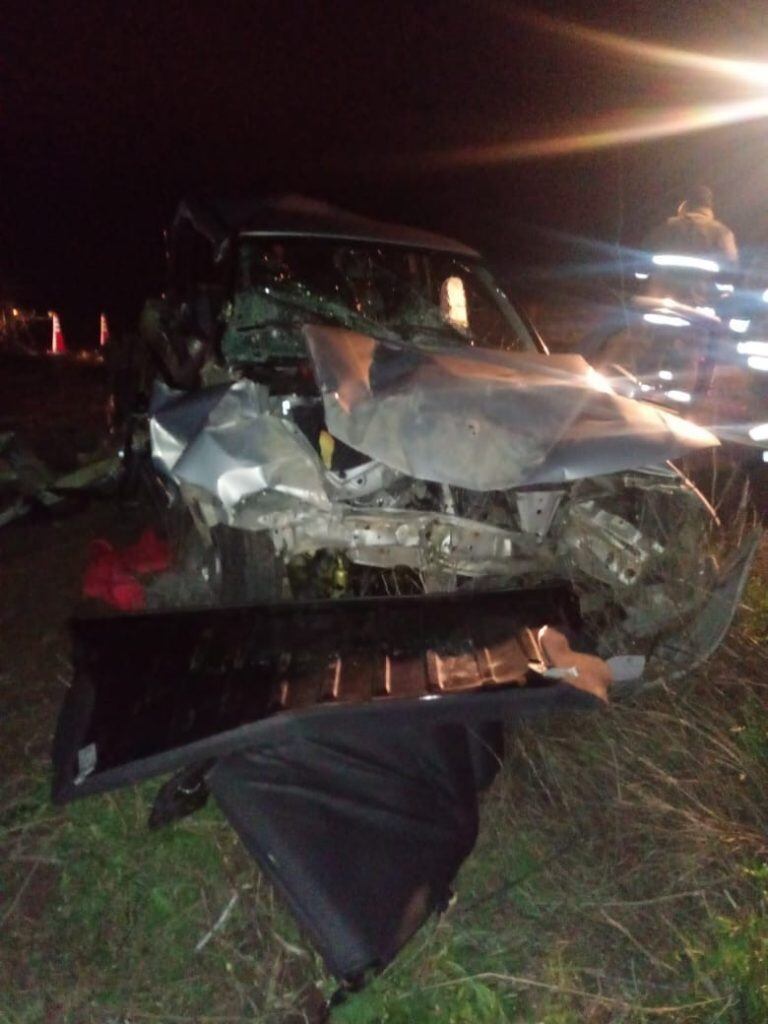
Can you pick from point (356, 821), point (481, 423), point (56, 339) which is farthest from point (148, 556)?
point (56, 339)

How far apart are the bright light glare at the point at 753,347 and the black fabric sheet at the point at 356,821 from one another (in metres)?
4.22

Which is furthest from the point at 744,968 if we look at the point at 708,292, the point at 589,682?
the point at 708,292

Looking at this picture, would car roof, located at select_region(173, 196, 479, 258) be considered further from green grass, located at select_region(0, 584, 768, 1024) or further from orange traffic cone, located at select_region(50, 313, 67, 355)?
orange traffic cone, located at select_region(50, 313, 67, 355)

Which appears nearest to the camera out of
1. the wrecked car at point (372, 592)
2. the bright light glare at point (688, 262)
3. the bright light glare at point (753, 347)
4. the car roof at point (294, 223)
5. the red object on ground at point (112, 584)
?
the wrecked car at point (372, 592)

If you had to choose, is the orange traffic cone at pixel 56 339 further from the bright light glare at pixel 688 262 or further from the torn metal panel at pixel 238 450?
the torn metal panel at pixel 238 450

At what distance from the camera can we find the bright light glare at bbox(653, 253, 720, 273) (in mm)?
6836

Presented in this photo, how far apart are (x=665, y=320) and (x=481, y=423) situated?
3651mm

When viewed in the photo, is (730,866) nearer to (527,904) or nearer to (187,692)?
(527,904)

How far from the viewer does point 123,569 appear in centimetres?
467

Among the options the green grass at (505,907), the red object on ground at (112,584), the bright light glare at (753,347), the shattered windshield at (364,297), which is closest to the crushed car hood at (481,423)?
the shattered windshield at (364,297)

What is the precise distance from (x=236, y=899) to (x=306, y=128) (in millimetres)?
20173

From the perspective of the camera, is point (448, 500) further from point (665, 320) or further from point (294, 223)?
point (665, 320)

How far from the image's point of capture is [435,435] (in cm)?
317

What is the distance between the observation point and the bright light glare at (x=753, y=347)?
6.18m
